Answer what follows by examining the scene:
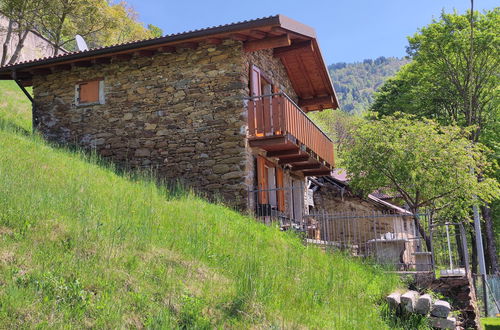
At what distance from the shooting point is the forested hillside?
160250mm

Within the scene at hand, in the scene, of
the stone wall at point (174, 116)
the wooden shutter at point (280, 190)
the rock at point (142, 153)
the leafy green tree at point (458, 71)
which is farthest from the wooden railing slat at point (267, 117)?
the leafy green tree at point (458, 71)

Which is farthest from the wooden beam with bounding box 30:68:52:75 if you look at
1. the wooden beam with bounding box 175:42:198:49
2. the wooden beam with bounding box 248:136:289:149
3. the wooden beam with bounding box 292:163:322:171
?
the wooden beam with bounding box 292:163:322:171

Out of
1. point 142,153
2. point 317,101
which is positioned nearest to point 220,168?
point 142,153

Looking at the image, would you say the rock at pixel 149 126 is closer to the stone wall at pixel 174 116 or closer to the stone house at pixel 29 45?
the stone wall at pixel 174 116

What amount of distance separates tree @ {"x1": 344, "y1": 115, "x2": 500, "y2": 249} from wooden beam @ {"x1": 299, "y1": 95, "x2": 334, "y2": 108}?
322 cm

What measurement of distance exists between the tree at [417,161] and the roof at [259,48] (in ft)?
9.10

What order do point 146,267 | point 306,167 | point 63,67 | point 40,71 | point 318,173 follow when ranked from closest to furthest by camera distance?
point 146,267, point 63,67, point 40,71, point 306,167, point 318,173

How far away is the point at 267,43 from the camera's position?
500 inches

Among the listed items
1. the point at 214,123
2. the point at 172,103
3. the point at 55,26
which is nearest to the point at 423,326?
the point at 214,123

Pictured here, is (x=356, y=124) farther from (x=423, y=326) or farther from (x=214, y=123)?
(x=423, y=326)

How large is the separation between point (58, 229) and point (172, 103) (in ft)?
24.8

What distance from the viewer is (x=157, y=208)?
8.59 metres

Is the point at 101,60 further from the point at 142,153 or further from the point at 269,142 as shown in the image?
the point at 269,142

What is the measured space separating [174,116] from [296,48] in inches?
157
